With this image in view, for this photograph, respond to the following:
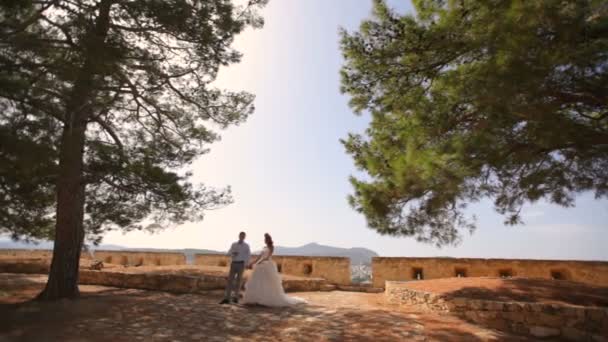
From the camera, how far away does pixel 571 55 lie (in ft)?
16.3

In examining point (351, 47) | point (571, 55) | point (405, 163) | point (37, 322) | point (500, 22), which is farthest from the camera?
point (351, 47)

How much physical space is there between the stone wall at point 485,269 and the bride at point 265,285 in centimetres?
622

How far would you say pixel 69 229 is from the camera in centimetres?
747

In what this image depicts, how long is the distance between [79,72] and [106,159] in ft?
5.91

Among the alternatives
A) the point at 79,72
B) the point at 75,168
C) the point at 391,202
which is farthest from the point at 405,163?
the point at 75,168

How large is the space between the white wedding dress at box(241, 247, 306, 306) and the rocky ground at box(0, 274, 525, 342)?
0.30 metres

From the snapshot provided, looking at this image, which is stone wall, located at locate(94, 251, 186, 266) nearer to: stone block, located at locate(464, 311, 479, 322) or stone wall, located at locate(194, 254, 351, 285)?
stone wall, located at locate(194, 254, 351, 285)

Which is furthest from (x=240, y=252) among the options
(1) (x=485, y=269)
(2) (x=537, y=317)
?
(1) (x=485, y=269)

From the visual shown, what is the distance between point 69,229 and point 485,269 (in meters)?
12.7

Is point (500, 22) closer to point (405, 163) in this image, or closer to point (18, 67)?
point (405, 163)

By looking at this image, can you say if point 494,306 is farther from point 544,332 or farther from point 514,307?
point 544,332

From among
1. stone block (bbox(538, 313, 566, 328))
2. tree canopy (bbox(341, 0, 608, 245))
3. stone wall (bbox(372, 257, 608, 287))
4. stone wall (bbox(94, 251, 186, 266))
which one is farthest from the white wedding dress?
stone wall (bbox(94, 251, 186, 266))

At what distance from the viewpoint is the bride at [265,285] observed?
7.61 meters

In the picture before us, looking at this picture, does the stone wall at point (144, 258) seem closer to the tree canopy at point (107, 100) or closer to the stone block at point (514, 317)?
the tree canopy at point (107, 100)
